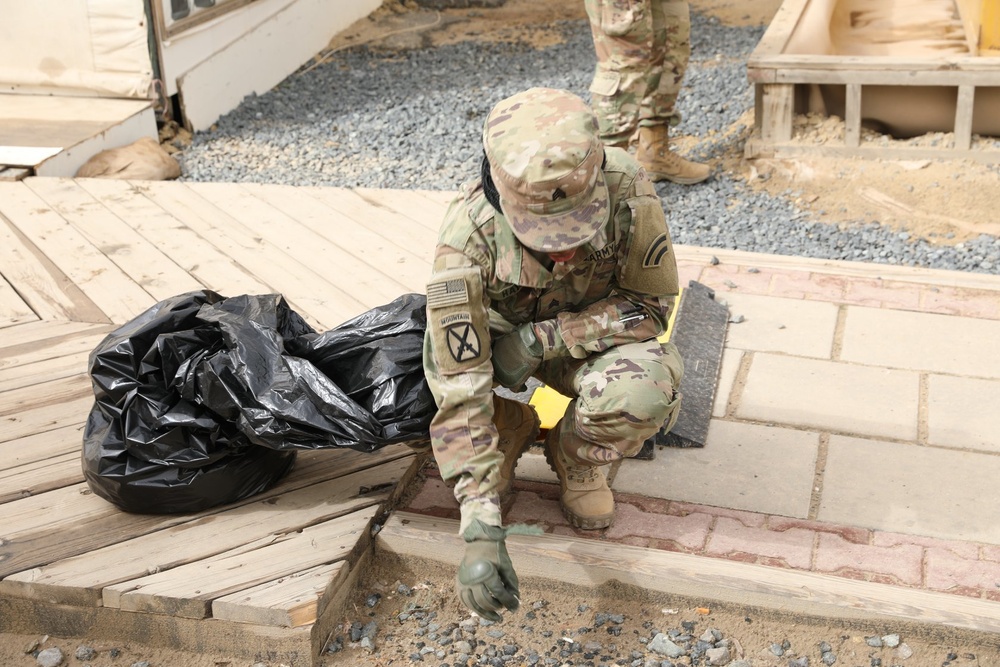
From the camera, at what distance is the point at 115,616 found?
2627 mm

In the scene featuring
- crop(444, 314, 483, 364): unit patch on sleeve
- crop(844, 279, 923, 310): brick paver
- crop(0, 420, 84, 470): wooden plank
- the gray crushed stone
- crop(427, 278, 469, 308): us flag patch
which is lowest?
the gray crushed stone

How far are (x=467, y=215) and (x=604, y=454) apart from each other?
691mm

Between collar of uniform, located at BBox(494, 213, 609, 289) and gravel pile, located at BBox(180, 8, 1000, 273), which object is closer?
collar of uniform, located at BBox(494, 213, 609, 289)

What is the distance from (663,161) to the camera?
5.48 metres

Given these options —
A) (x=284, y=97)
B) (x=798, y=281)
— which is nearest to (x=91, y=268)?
(x=798, y=281)

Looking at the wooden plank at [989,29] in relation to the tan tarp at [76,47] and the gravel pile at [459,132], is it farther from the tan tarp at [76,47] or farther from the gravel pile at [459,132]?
the tan tarp at [76,47]

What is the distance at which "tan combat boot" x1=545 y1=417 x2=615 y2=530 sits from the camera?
280 centimetres

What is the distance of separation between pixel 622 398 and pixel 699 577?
1.57ft

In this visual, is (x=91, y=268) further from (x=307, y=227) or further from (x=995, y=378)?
(x=995, y=378)

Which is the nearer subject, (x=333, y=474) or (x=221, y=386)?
(x=221, y=386)

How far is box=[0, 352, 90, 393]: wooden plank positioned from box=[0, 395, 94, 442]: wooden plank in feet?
0.62

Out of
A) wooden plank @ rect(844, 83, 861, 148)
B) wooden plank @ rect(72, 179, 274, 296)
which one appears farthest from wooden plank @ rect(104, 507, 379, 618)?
wooden plank @ rect(844, 83, 861, 148)

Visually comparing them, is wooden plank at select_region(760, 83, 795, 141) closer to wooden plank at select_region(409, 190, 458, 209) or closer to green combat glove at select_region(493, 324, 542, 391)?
wooden plank at select_region(409, 190, 458, 209)

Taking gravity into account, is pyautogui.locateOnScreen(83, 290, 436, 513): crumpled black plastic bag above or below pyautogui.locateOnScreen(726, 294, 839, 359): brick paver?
above
